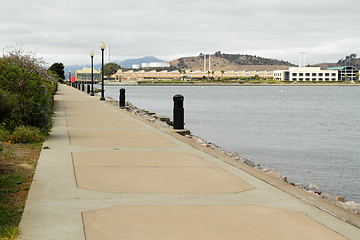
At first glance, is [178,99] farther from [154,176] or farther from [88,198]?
[88,198]

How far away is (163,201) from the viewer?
6727 millimetres

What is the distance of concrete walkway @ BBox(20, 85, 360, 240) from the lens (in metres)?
5.41

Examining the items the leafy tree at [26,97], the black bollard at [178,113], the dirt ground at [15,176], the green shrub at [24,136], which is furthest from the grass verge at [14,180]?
the black bollard at [178,113]

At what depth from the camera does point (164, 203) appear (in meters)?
6.61

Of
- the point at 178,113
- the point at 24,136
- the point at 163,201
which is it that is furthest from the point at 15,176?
the point at 178,113

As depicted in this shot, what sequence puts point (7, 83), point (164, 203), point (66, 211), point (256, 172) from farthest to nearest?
point (7, 83) → point (256, 172) → point (164, 203) → point (66, 211)

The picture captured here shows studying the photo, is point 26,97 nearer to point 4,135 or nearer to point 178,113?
point 4,135

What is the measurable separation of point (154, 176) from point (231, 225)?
297 cm

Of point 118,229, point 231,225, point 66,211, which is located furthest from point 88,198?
point 231,225

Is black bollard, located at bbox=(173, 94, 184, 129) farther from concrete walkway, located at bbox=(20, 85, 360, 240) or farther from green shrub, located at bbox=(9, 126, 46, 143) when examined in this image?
green shrub, located at bbox=(9, 126, 46, 143)

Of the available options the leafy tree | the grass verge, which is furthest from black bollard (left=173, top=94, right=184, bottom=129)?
the grass verge

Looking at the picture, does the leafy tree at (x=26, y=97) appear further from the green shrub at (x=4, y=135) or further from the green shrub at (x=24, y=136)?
the green shrub at (x=24, y=136)

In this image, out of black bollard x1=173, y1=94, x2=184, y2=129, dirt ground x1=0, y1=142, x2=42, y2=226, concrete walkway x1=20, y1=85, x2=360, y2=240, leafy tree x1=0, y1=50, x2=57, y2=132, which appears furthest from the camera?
black bollard x1=173, y1=94, x2=184, y2=129

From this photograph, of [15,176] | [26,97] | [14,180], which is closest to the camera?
[14,180]
